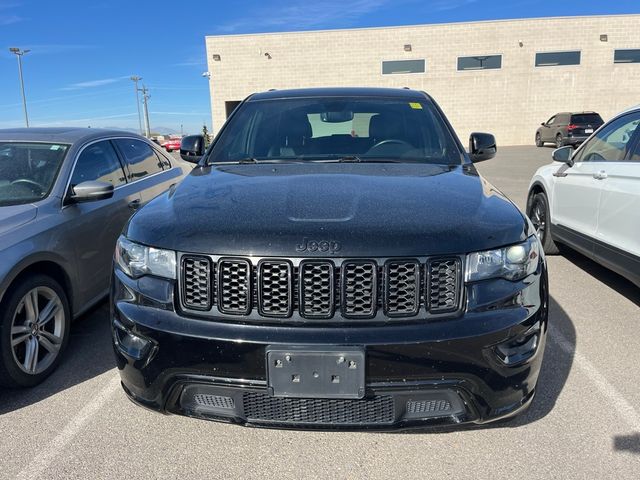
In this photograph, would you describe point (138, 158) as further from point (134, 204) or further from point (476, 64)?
point (476, 64)

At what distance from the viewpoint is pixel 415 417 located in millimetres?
2041

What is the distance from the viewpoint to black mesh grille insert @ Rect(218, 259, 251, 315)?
2.04 meters

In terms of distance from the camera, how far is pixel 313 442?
2.52m

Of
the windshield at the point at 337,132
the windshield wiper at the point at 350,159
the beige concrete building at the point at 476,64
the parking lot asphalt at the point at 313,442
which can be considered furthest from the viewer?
the beige concrete building at the point at 476,64

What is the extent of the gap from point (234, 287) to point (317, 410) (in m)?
0.62

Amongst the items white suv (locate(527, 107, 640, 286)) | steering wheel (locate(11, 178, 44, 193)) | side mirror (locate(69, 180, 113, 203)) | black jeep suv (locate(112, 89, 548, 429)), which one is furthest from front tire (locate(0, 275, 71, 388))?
white suv (locate(527, 107, 640, 286))

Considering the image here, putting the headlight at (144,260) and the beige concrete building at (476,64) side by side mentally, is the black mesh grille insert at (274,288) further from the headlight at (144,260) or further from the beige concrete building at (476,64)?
the beige concrete building at (476,64)

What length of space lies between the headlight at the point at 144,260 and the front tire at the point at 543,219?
486cm

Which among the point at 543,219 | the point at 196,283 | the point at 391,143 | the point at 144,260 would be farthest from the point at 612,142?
the point at 144,260

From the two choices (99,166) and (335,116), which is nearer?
(335,116)

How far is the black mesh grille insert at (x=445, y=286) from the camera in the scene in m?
2.02

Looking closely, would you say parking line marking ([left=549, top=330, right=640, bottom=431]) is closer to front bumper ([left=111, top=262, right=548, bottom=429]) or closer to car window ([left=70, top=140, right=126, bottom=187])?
front bumper ([left=111, top=262, right=548, bottom=429])

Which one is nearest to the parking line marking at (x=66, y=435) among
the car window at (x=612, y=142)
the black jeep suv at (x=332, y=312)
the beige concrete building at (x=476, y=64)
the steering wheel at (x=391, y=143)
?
the black jeep suv at (x=332, y=312)

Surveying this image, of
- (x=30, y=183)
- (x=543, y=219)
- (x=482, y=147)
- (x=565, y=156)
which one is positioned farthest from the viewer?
(x=543, y=219)
